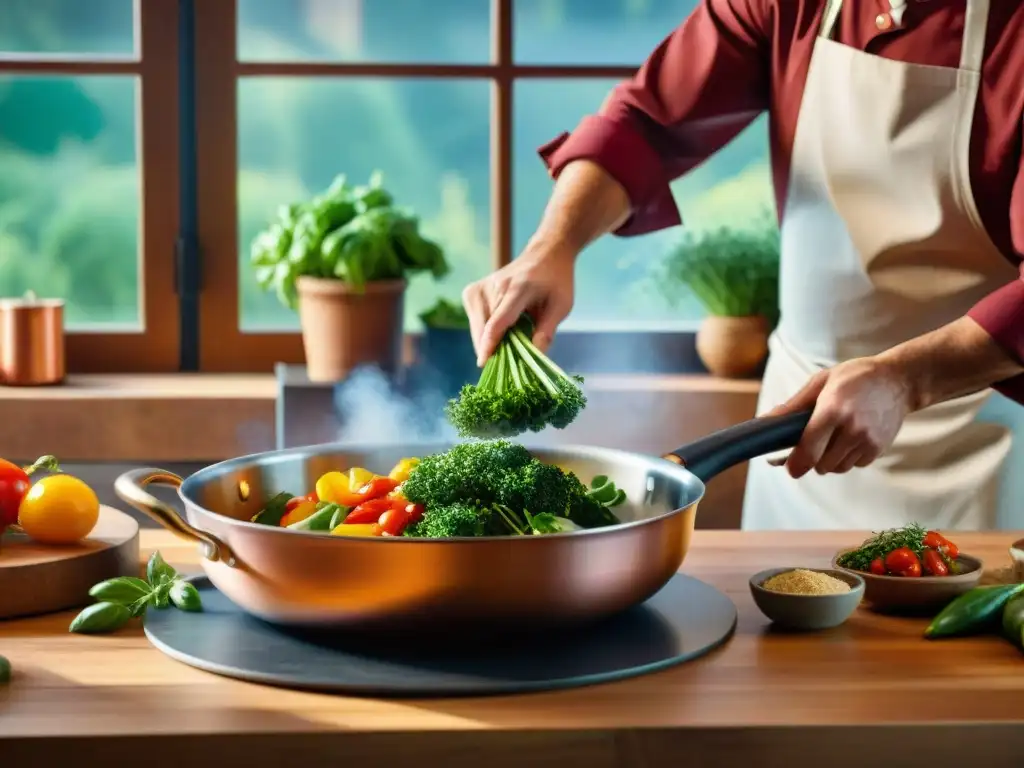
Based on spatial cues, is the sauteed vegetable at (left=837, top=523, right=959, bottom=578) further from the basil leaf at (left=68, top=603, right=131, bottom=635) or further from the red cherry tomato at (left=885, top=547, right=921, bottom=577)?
the basil leaf at (left=68, top=603, right=131, bottom=635)

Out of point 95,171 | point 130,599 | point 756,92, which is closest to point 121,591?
point 130,599

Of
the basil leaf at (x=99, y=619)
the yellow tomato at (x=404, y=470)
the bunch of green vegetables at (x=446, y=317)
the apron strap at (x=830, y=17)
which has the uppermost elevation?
the apron strap at (x=830, y=17)

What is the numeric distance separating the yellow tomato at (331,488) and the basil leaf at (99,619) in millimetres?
229

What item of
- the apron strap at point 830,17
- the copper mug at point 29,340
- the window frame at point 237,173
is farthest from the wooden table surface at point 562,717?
the window frame at point 237,173

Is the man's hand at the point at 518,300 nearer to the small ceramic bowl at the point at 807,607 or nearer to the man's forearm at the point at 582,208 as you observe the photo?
the man's forearm at the point at 582,208

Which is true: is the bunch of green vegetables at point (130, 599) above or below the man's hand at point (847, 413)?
below

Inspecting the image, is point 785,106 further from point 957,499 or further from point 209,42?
point 209,42

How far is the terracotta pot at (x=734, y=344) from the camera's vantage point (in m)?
2.87

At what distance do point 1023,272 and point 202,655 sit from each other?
1086 millimetres

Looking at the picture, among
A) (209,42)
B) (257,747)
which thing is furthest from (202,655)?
(209,42)

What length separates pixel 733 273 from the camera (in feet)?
9.45

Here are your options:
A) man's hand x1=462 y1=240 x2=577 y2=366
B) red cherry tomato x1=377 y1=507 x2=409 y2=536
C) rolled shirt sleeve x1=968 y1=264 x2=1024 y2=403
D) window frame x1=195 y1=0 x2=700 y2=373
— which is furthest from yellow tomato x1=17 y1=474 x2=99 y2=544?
window frame x1=195 y1=0 x2=700 y2=373

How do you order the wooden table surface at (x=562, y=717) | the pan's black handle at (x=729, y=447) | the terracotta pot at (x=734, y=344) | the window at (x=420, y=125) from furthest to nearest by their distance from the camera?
1. the window at (x=420, y=125)
2. the terracotta pot at (x=734, y=344)
3. the pan's black handle at (x=729, y=447)
4. the wooden table surface at (x=562, y=717)

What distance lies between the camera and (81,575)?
1375 millimetres
